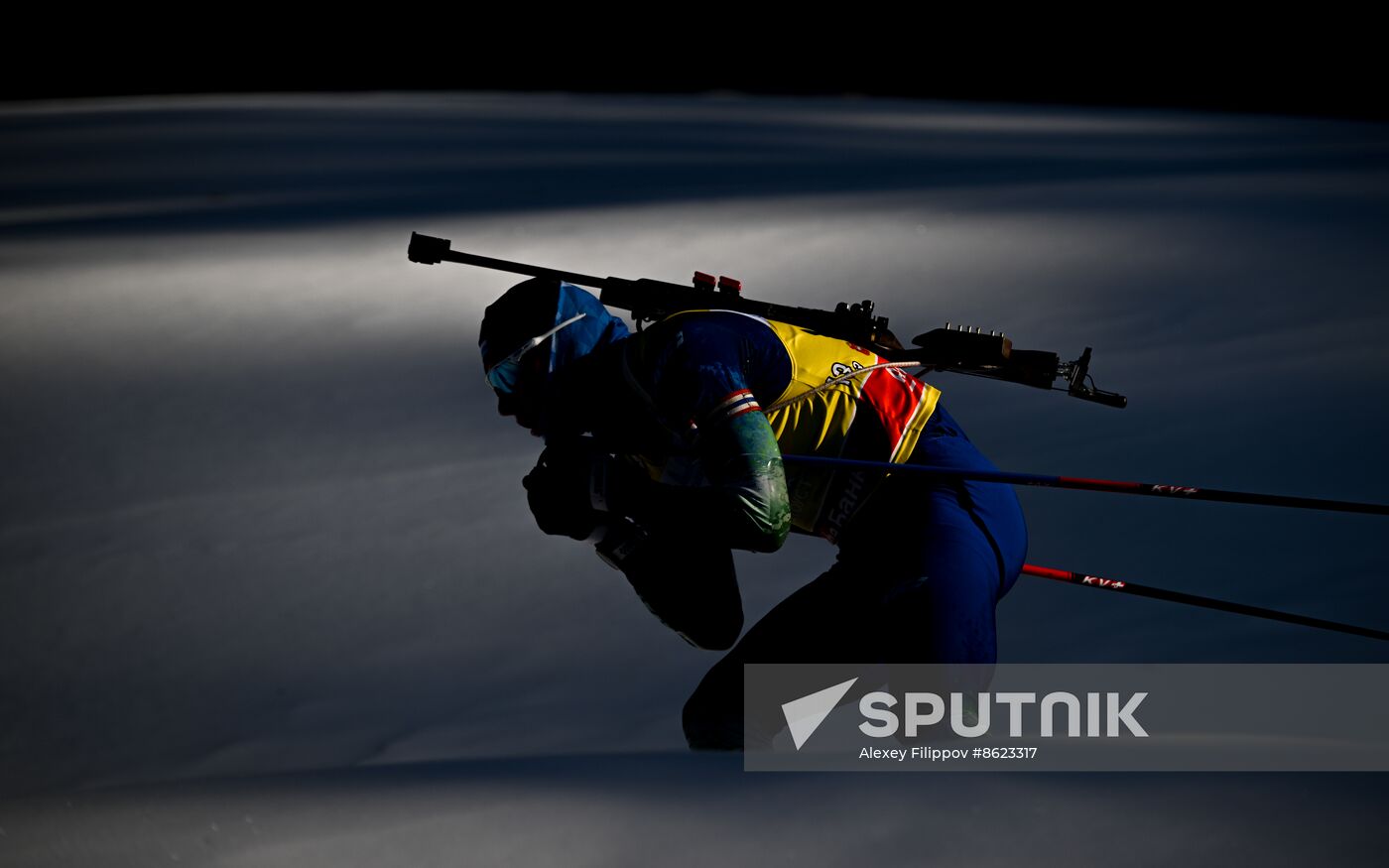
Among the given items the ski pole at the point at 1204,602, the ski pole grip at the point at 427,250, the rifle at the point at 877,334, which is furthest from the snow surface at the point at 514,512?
the ski pole grip at the point at 427,250

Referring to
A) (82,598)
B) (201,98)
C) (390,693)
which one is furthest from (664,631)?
(201,98)

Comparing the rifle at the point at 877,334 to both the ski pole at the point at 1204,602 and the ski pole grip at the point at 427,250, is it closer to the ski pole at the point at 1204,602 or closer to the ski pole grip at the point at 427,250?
the ski pole grip at the point at 427,250

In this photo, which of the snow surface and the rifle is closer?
the snow surface

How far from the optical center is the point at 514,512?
13.6 ft

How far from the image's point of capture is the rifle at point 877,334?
2377 mm

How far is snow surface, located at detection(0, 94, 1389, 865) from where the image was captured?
2.24m

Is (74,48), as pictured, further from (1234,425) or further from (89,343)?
(1234,425)

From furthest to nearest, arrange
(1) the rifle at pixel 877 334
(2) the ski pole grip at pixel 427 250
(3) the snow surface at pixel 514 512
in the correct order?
1. (2) the ski pole grip at pixel 427 250
2. (1) the rifle at pixel 877 334
3. (3) the snow surface at pixel 514 512

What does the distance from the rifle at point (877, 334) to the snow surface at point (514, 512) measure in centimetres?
Answer: 68

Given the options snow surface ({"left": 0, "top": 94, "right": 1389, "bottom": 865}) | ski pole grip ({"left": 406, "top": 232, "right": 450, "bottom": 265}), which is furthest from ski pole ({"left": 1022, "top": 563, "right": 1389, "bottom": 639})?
ski pole grip ({"left": 406, "top": 232, "right": 450, "bottom": 265})

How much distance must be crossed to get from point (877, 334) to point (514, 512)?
6.45 ft

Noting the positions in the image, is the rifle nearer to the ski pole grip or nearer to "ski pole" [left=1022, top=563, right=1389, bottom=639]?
the ski pole grip

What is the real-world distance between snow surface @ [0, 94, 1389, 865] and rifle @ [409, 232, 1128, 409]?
0.68 m

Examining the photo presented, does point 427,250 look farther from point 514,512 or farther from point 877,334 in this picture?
point 514,512
